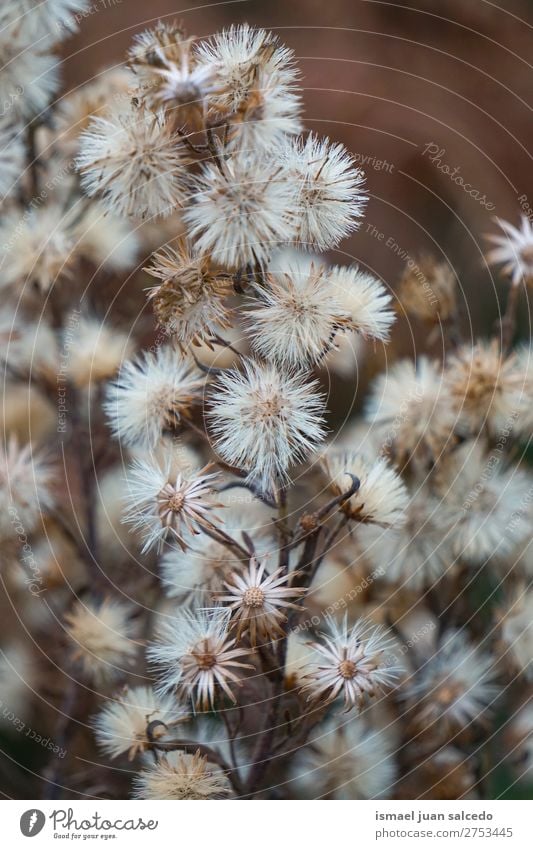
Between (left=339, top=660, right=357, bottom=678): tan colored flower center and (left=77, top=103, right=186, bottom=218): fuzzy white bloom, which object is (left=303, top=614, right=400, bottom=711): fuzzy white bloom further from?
(left=77, top=103, right=186, bottom=218): fuzzy white bloom

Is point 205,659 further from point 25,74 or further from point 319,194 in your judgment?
point 25,74

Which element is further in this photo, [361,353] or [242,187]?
[361,353]

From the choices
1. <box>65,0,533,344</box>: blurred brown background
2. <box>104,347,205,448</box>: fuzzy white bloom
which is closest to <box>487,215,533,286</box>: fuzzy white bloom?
<box>65,0,533,344</box>: blurred brown background

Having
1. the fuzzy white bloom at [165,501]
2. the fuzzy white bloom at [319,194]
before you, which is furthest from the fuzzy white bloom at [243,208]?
the fuzzy white bloom at [165,501]

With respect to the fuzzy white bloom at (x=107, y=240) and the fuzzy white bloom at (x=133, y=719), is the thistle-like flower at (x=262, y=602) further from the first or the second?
the fuzzy white bloom at (x=107, y=240)

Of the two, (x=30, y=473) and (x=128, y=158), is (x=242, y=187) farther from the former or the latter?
(x=30, y=473)

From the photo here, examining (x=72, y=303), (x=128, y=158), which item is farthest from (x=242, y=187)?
(x=72, y=303)
